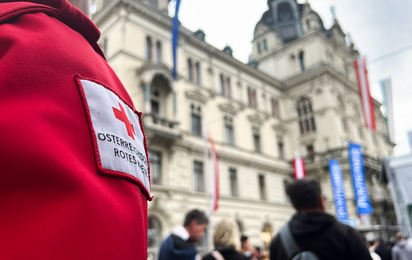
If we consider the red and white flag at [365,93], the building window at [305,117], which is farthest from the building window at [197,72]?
the building window at [305,117]

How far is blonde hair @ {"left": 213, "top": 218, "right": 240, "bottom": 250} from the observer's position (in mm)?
3123

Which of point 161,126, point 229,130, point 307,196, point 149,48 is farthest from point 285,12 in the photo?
point 307,196

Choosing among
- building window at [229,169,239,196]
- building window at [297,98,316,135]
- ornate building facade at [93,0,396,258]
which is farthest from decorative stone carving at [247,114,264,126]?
building window at [229,169,239,196]

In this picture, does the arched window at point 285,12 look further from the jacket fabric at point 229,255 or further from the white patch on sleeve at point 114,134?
the white patch on sleeve at point 114,134

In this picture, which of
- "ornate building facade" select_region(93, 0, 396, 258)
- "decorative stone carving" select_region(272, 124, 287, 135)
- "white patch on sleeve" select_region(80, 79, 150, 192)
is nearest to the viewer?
"white patch on sleeve" select_region(80, 79, 150, 192)

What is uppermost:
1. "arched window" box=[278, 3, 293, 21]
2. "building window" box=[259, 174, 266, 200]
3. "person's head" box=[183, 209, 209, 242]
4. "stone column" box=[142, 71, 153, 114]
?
"arched window" box=[278, 3, 293, 21]

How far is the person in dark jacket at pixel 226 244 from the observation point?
2938 millimetres

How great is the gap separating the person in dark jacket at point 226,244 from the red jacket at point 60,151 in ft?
8.09

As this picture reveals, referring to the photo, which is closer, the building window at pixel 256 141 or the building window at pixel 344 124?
the building window at pixel 256 141

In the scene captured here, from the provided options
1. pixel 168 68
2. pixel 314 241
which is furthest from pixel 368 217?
pixel 314 241

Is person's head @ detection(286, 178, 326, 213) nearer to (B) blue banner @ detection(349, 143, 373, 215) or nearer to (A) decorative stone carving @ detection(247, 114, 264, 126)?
(B) blue banner @ detection(349, 143, 373, 215)

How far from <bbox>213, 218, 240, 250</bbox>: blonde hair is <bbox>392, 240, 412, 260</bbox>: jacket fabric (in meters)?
5.81

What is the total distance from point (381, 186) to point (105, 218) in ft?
96.8

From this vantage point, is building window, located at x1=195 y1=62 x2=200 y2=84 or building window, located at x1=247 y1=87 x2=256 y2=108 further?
building window, located at x1=247 y1=87 x2=256 y2=108
